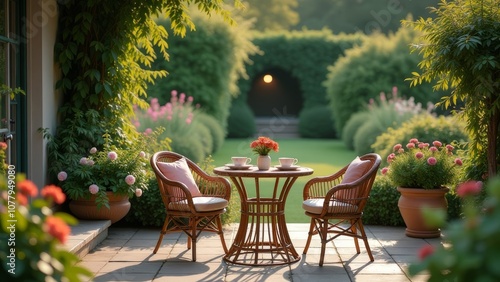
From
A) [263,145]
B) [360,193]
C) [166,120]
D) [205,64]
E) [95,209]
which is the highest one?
[205,64]

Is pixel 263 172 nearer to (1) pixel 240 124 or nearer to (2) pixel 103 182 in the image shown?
(2) pixel 103 182

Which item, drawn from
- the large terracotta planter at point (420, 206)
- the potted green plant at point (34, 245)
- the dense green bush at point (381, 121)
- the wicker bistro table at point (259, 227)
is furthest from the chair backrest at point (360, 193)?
the dense green bush at point (381, 121)

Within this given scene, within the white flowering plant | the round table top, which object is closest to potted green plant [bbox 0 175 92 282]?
the round table top

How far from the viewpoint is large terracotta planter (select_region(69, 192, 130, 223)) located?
6199 millimetres

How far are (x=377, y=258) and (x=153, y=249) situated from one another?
1915 mm

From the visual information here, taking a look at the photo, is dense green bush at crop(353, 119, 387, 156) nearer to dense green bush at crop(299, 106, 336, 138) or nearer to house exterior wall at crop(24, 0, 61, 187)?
dense green bush at crop(299, 106, 336, 138)

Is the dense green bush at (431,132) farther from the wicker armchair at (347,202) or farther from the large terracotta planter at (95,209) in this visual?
the large terracotta planter at (95,209)

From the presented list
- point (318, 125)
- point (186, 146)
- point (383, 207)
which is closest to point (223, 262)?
point (383, 207)

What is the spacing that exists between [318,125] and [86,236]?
57.8 ft

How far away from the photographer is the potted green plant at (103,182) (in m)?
6.14

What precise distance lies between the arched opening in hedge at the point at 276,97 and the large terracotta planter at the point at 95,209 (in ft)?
67.5

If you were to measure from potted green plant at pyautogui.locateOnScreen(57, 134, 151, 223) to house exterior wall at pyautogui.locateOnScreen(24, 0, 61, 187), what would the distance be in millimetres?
249

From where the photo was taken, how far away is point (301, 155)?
16125 millimetres

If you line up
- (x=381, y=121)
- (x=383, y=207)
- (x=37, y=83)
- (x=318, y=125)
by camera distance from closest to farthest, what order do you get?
(x=37, y=83) < (x=383, y=207) < (x=381, y=121) < (x=318, y=125)
